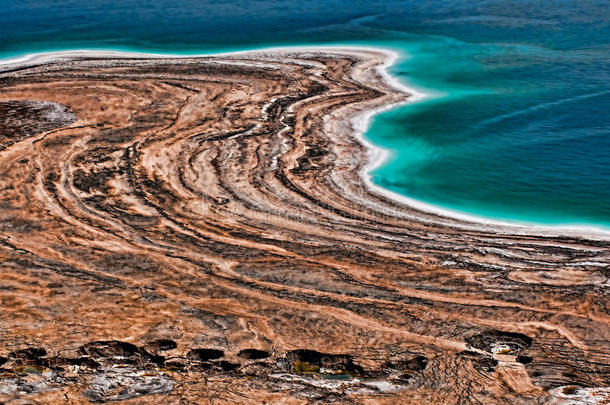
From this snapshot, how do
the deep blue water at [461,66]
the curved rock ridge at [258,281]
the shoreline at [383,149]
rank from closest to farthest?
the curved rock ridge at [258,281]
the shoreline at [383,149]
the deep blue water at [461,66]

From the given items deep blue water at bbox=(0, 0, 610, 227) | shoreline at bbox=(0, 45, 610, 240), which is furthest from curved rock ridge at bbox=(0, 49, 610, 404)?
deep blue water at bbox=(0, 0, 610, 227)

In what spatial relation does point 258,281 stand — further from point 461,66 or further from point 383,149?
point 461,66

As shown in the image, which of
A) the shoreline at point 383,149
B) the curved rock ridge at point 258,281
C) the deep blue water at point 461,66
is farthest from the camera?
the deep blue water at point 461,66

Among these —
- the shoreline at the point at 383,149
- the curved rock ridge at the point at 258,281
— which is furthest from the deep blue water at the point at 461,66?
the curved rock ridge at the point at 258,281

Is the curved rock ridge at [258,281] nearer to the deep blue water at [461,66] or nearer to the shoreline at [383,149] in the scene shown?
the shoreline at [383,149]

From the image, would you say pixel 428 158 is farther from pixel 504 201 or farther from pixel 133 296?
pixel 133 296

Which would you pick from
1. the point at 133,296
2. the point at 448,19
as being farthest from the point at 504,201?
the point at 448,19

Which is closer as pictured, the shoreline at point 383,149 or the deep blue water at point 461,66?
the shoreline at point 383,149
